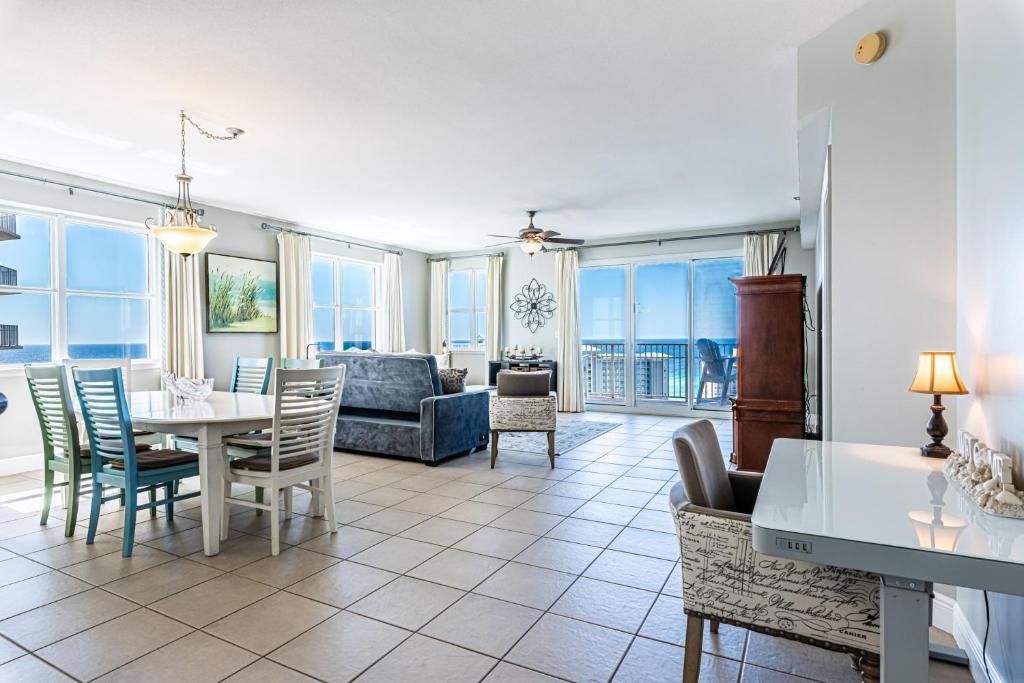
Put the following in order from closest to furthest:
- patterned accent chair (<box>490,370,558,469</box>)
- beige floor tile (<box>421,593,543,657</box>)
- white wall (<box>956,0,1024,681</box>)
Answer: white wall (<box>956,0,1024,681</box>) → beige floor tile (<box>421,593,543,657</box>) → patterned accent chair (<box>490,370,558,469</box>)

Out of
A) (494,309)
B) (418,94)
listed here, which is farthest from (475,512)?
(494,309)

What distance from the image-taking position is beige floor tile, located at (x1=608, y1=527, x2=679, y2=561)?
115 inches

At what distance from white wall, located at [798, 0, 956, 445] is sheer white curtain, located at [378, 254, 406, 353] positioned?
7.20m

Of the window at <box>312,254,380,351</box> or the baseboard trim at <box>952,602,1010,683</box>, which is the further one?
the window at <box>312,254,380,351</box>

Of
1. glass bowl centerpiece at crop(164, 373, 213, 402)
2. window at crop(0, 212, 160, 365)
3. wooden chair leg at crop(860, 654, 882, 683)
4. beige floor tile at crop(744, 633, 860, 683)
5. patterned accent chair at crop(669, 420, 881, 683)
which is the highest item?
window at crop(0, 212, 160, 365)

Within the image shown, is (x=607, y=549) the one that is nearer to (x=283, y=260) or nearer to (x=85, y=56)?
(x=85, y=56)

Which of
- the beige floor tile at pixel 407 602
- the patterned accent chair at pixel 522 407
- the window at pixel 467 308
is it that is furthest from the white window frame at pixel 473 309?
the beige floor tile at pixel 407 602

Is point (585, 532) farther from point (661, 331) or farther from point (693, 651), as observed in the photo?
point (661, 331)

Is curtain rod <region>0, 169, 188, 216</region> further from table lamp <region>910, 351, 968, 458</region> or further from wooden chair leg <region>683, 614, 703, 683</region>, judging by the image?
table lamp <region>910, 351, 968, 458</region>

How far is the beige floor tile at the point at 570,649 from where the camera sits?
1.92 metres

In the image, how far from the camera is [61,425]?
3.21 m

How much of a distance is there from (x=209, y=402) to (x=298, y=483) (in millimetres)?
969

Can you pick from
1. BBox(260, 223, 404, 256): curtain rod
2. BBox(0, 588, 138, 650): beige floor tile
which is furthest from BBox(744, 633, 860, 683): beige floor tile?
BBox(260, 223, 404, 256): curtain rod

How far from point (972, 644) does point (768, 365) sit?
2.32 m
